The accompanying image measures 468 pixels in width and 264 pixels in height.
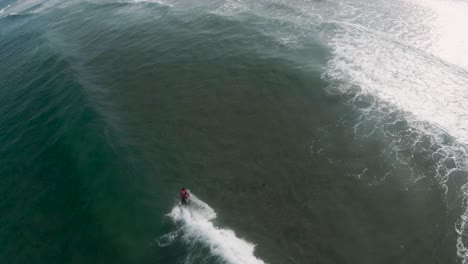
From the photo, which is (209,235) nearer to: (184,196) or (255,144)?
(184,196)

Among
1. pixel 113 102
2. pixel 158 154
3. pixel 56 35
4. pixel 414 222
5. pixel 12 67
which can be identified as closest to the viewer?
pixel 414 222

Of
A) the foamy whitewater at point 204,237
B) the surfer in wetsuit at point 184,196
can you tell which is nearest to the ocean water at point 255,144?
the foamy whitewater at point 204,237

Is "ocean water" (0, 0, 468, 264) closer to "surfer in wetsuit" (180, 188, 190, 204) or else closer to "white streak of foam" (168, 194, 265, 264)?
"white streak of foam" (168, 194, 265, 264)

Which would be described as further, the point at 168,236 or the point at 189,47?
the point at 189,47

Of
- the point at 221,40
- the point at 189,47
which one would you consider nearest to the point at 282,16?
the point at 221,40

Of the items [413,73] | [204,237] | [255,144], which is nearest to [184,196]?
[204,237]

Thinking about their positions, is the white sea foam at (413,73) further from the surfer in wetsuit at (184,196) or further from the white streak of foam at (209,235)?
the surfer in wetsuit at (184,196)

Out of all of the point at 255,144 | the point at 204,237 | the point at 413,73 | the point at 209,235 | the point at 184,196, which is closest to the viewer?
the point at 204,237

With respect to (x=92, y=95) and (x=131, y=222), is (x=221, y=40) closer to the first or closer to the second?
(x=92, y=95)
